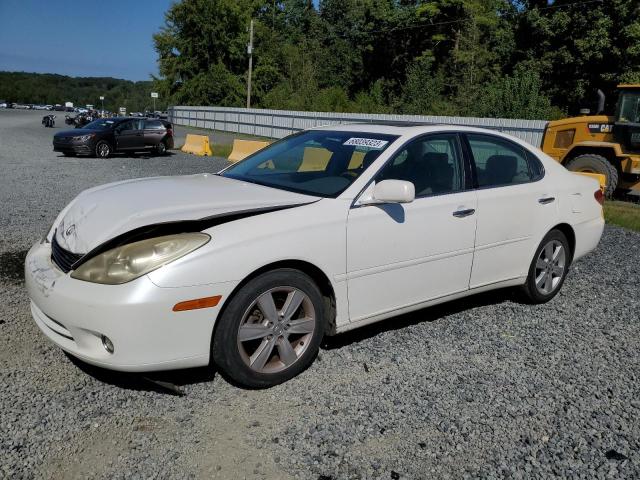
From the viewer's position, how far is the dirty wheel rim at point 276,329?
3.25 metres

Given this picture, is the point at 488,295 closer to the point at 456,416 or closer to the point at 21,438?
the point at 456,416

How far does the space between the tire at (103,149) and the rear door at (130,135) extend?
0.36 m

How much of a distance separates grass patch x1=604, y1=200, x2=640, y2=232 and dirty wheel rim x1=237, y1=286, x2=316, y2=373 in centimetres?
762

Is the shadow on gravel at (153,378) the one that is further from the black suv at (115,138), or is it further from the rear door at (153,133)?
the rear door at (153,133)

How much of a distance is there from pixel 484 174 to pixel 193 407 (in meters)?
2.81

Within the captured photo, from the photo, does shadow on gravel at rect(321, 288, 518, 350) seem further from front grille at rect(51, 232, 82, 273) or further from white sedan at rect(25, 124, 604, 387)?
front grille at rect(51, 232, 82, 273)

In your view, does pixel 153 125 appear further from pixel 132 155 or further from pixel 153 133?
pixel 132 155

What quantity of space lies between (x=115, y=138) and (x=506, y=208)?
1749 centimetres

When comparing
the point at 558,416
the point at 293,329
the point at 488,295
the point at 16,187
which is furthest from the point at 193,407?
the point at 16,187

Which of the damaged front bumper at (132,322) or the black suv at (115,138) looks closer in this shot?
the damaged front bumper at (132,322)

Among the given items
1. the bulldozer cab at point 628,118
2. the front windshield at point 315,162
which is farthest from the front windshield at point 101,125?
the front windshield at point 315,162

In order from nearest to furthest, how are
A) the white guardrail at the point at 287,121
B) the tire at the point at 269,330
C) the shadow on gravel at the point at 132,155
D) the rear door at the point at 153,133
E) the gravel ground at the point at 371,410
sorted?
the gravel ground at the point at 371,410, the tire at the point at 269,330, the white guardrail at the point at 287,121, the shadow on gravel at the point at 132,155, the rear door at the point at 153,133

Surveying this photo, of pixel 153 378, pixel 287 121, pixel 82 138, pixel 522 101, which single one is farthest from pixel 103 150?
pixel 153 378

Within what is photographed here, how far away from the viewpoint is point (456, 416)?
126 inches
